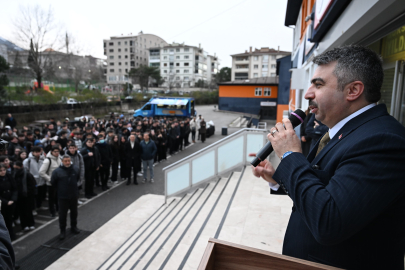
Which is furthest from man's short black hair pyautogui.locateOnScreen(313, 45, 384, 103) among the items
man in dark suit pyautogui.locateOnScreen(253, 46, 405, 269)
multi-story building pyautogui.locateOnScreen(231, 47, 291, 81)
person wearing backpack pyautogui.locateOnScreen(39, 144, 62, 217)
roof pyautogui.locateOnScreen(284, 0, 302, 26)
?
multi-story building pyautogui.locateOnScreen(231, 47, 291, 81)

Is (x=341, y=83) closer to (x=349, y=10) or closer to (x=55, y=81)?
(x=349, y=10)

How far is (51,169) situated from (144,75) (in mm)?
59805

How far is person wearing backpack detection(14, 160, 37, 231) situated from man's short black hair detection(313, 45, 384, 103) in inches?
277

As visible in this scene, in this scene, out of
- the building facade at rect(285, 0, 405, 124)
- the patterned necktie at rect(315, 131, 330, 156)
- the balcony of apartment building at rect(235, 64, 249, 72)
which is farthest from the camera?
the balcony of apartment building at rect(235, 64, 249, 72)

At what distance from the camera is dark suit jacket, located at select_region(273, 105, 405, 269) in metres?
1.05

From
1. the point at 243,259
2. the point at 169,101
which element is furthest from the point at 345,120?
the point at 169,101

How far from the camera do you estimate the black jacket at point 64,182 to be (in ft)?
19.6

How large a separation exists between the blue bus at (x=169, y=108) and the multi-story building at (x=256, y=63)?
51569mm

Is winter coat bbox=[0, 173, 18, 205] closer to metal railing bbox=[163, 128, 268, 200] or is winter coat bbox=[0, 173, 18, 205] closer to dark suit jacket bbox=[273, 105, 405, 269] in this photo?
metal railing bbox=[163, 128, 268, 200]

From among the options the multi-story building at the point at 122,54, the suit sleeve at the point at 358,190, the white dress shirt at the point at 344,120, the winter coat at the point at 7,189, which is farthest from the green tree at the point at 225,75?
the suit sleeve at the point at 358,190

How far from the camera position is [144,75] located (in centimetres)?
6394

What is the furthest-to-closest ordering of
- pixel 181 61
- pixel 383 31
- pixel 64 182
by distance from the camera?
1. pixel 181 61
2. pixel 64 182
3. pixel 383 31

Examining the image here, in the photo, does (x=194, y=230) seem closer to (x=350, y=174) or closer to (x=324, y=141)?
(x=324, y=141)

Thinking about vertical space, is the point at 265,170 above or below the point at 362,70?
below
